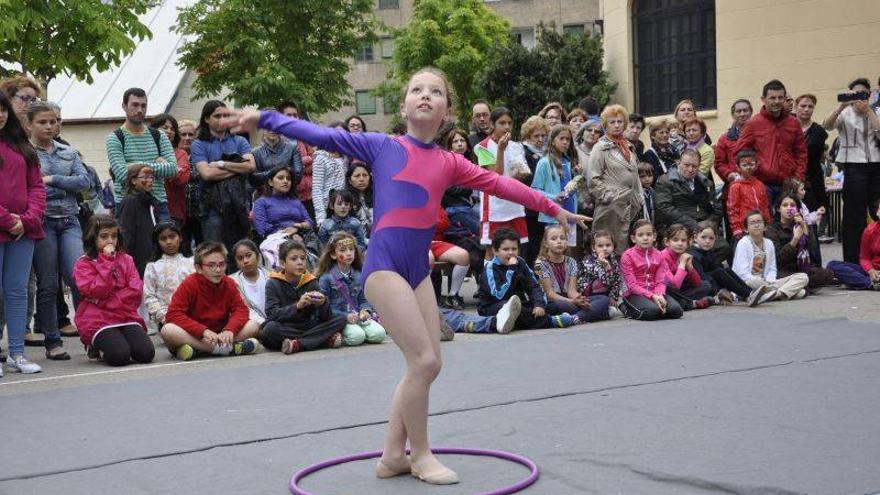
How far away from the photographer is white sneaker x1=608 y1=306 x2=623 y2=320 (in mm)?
11586

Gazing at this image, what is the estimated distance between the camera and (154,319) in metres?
10.4

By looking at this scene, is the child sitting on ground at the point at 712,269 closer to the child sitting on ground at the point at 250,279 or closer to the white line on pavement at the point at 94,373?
the child sitting on ground at the point at 250,279

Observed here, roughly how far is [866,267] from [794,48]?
13820mm

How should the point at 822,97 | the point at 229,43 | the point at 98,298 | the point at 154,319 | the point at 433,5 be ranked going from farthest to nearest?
1. the point at 433,5
2. the point at 229,43
3. the point at 822,97
4. the point at 154,319
5. the point at 98,298

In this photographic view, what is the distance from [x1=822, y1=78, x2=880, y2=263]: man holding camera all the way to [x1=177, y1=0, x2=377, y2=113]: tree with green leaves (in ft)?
77.5

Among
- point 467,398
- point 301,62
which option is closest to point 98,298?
point 467,398

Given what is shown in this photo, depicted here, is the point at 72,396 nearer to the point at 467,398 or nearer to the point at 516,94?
the point at 467,398

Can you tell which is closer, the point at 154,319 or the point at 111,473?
the point at 111,473

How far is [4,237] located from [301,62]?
28065 millimetres

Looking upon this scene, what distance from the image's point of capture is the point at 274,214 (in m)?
11.9

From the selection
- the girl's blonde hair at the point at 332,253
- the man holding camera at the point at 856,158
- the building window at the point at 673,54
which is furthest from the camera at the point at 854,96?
the building window at the point at 673,54

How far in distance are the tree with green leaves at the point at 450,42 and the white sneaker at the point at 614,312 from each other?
33954 millimetres

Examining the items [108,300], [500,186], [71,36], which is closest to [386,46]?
[71,36]

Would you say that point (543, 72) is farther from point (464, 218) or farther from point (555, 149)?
point (464, 218)
